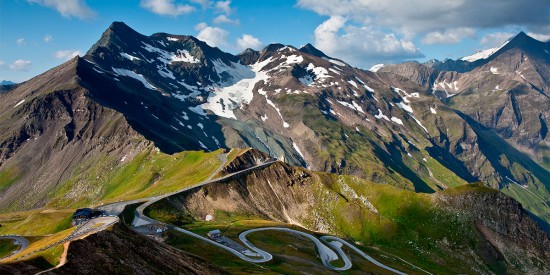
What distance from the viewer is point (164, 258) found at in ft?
196

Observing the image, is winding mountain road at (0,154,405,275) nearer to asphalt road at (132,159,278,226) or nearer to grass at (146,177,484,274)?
asphalt road at (132,159,278,226)

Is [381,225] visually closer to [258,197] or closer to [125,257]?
[258,197]

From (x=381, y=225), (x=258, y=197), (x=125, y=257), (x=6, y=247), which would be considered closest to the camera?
(x=125, y=257)

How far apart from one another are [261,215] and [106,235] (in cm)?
12305

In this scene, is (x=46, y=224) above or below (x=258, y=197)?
below

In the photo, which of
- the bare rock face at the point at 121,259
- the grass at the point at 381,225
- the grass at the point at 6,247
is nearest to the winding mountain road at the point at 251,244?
the grass at the point at 6,247

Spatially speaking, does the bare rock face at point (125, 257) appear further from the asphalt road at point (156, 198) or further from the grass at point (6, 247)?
the asphalt road at point (156, 198)

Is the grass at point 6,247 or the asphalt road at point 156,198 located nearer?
the grass at point 6,247

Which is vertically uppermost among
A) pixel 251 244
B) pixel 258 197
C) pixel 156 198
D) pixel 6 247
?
pixel 258 197

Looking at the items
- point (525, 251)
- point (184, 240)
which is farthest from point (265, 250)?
point (525, 251)

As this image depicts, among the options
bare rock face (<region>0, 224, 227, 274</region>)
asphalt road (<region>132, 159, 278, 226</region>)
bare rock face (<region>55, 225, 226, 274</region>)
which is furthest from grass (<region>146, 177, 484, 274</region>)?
bare rock face (<region>55, 225, 226, 274</region>)

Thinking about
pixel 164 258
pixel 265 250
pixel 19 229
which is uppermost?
pixel 164 258

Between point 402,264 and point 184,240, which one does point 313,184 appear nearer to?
point 402,264

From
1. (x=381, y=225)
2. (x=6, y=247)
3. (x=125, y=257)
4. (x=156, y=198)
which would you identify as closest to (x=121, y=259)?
(x=125, y=257)
